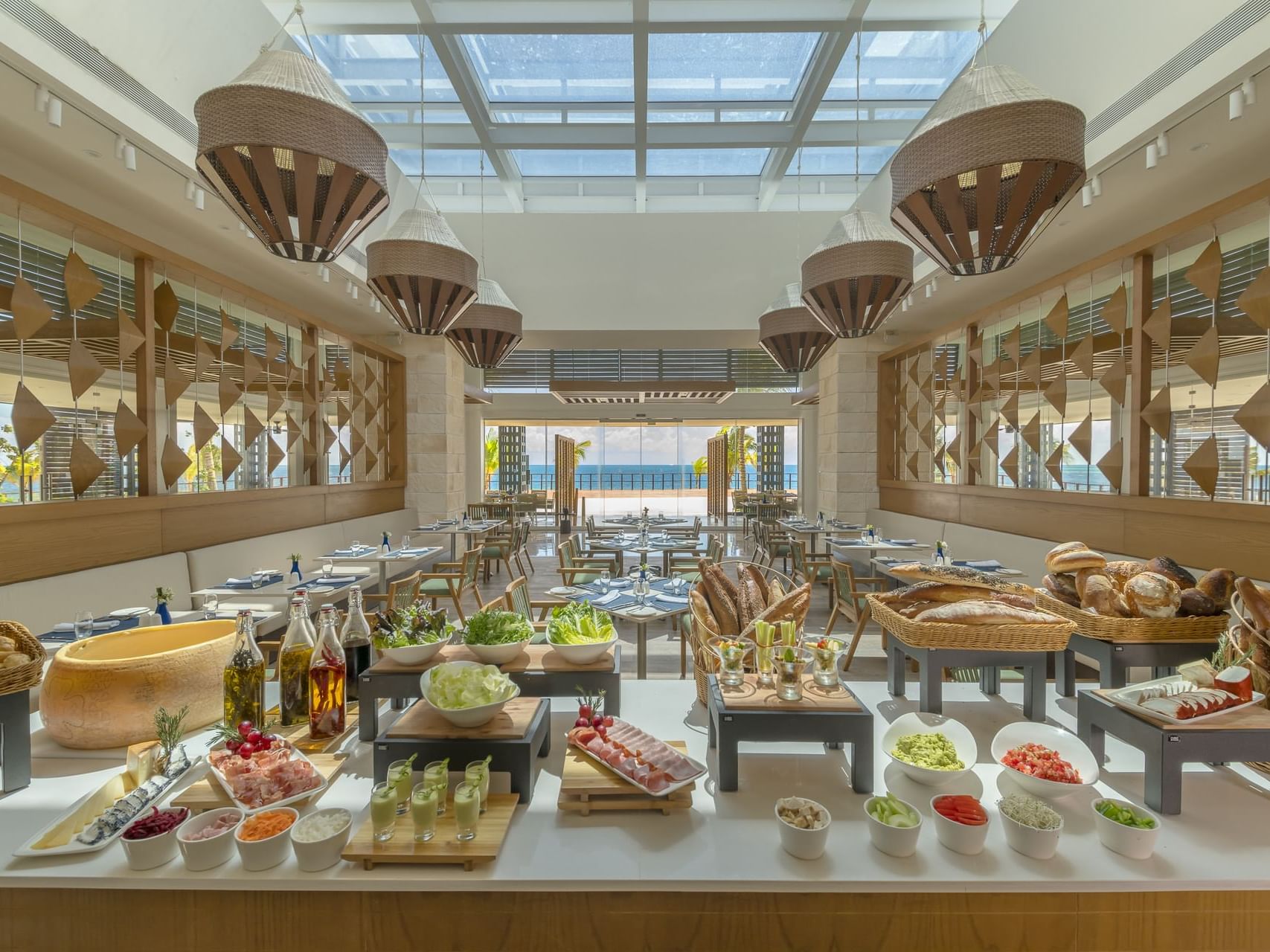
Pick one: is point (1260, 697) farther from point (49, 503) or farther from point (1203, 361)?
point (49, 503)

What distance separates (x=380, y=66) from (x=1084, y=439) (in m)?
7.30

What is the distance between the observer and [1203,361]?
4.10 metres

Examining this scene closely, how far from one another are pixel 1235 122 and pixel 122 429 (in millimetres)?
7615

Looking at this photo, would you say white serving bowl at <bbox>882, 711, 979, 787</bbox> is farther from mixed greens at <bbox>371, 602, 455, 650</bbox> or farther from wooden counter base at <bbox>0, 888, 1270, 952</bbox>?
mixed greens at <bbox>371, 602, 455, 650</bbox>

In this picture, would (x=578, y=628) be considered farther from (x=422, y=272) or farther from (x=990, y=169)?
(x=422, y=272)

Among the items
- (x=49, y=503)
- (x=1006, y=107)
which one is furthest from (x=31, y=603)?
(x=1006, y=107)

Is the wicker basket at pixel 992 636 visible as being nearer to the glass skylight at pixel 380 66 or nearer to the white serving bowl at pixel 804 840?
the white serving bowl at pixel 804 840

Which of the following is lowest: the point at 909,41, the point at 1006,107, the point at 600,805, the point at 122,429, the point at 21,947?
the point at 21,947

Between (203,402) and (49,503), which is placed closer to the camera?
(49,503)

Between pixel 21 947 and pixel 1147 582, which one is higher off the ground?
pixel 1147 582

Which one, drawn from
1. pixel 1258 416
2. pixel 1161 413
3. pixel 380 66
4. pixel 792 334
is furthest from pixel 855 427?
pixel 380 66

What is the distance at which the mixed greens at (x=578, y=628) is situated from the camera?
177cm

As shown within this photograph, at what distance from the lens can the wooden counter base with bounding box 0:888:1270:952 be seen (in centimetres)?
117

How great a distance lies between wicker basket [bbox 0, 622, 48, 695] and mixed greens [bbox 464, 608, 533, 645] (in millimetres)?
954
